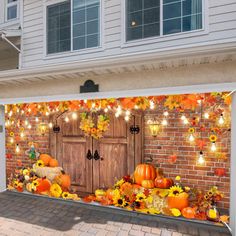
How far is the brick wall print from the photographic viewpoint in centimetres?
440

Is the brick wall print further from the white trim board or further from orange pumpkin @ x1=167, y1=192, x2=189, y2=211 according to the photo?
the white trim board

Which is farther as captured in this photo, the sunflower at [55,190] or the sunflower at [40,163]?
the sunflower at [40,163]

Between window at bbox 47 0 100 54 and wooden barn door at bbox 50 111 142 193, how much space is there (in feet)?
7.63

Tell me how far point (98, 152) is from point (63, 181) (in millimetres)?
1398

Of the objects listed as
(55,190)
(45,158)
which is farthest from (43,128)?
(55,190)

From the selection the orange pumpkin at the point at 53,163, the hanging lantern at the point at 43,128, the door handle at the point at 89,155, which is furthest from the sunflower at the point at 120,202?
the hanging lantern at the point at 43,128

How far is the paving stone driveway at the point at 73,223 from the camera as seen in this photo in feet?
12.2

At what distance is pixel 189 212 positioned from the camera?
4133 mm

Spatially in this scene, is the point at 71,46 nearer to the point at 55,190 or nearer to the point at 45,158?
the point at 45,158

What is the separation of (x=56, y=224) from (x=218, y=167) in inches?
151

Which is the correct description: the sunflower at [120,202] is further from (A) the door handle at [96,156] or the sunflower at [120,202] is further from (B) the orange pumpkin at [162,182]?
(A) the door handle at [96,156]

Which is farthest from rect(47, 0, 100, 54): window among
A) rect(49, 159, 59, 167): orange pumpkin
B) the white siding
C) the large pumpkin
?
the large pumpkin

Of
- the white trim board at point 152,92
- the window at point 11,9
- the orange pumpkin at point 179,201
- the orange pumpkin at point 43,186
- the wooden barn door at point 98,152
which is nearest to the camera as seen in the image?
the white trim board at point 152,92

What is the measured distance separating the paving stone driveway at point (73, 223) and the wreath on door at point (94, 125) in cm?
196
